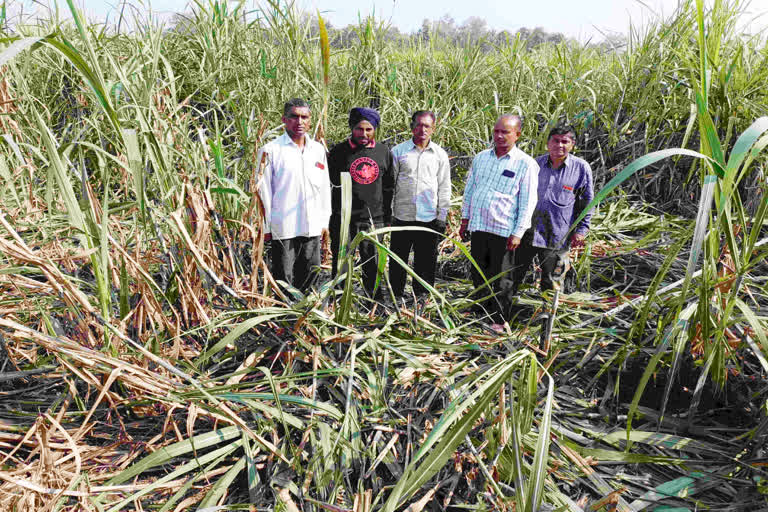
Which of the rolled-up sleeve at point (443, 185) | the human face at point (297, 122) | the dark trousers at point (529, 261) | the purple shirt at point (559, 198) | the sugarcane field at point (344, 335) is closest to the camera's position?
the sugarcane field at point (344, 335)

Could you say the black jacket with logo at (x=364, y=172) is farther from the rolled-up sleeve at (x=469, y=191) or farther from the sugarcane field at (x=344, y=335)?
the rolled-up sleeve at (x=469, y=191)

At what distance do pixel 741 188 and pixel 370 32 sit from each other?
9.76 ft

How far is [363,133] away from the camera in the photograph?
2.38 meters

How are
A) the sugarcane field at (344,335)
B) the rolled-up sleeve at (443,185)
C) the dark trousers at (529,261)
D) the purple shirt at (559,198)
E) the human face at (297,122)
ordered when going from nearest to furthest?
the sugarcane field at (344,335)
the human face at (297,122)
the purple shirt at (559,198)
the dark trousers at (529,261)
the rolled-up sleeve at (443,185)

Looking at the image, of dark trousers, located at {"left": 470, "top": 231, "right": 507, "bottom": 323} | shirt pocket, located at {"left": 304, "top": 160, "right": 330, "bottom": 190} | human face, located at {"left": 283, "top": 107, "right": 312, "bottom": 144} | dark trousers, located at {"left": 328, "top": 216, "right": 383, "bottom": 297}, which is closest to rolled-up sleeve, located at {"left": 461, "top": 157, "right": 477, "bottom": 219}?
dark trousers, located at {"left": 470, "top": 231, "right": 507, "bottom": 323}

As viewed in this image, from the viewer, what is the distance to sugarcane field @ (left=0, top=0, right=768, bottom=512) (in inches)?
38.3

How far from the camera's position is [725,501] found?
1102mm

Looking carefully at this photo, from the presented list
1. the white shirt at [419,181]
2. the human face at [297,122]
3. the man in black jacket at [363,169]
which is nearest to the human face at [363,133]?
the man in black jacket at [363,169]

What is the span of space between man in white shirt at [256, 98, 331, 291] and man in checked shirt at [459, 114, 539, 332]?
83 cm

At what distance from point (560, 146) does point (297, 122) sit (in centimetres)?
136

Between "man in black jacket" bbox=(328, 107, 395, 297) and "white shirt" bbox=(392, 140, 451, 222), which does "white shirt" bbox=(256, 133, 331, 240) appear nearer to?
"man in black jacket" bbox=(328, 107, 395, 297)

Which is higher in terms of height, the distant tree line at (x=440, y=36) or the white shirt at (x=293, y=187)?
the distant tree line at (x=440, y=36)

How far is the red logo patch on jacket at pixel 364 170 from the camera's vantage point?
2.42 metres

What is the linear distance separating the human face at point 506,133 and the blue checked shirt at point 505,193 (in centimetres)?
4
